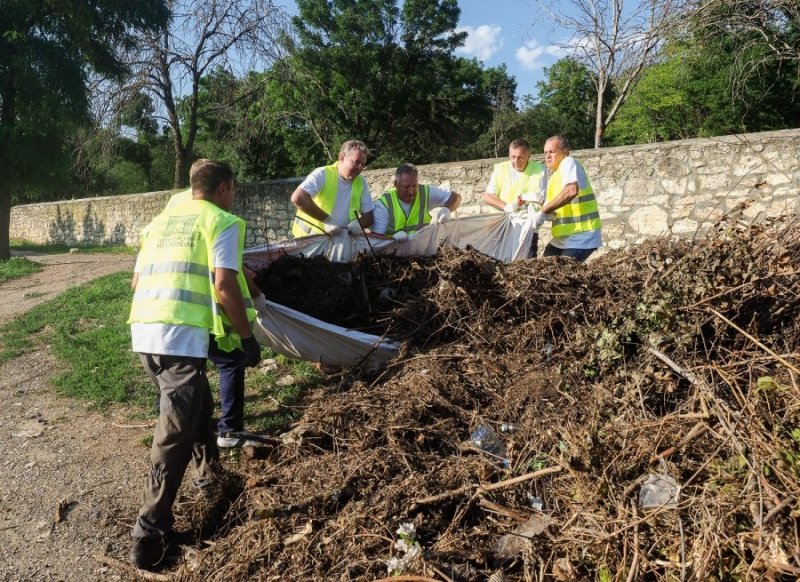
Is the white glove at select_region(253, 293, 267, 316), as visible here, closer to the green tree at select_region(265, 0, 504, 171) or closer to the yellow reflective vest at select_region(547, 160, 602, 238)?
the yellow reflective vest at select_region(547, 160, 602, 238)

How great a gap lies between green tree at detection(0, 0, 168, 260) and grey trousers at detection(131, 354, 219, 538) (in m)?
14.1

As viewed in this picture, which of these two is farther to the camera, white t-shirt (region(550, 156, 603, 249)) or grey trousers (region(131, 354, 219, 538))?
white t-shirt (region(550, 156, 603, 249))

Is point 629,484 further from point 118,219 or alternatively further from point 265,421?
point 118,219

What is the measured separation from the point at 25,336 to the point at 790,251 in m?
7.07

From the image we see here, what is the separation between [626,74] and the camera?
15.6m

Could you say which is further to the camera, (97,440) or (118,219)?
(118,219)

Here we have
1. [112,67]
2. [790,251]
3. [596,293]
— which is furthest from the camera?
[112,67]

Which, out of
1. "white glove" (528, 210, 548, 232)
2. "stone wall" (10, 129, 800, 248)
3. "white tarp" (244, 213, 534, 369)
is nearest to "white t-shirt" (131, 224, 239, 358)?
"white tarp" (244, 213, 534, 369)

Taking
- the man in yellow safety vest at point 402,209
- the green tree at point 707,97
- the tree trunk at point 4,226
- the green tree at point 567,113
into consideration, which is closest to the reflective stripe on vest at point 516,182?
the man in yellow safety vest at point 402,209

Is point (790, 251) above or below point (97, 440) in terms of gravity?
above

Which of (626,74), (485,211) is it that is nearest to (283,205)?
(485,211)

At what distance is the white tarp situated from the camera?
4219 millimetres

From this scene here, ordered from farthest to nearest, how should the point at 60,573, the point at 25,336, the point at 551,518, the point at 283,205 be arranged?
the point at 283,205 → the point at 25,336 → the point at 60,573 → the point at 551,518

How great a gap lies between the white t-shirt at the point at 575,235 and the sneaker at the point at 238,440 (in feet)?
10.3
